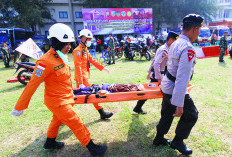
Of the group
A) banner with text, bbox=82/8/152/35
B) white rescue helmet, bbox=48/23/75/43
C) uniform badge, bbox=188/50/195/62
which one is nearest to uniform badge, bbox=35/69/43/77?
white rescue helmet, bbox=48/23/75/43

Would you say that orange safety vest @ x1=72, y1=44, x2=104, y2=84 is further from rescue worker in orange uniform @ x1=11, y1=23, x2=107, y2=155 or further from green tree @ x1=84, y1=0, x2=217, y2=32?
green tree @ x1=84, y1=0, x2=217, y2=32

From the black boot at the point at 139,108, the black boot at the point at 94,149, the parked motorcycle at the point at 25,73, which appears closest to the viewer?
the black boot at the point at 94,149

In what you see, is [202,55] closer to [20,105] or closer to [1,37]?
[20,105]

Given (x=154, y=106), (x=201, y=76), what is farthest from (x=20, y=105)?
(x=201, y=76)

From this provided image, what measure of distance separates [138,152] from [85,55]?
2350mm

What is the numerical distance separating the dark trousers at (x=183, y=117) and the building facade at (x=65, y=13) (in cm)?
3334

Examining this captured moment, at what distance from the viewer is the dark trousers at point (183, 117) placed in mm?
2203

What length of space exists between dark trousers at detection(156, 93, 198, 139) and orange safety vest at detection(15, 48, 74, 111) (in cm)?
150

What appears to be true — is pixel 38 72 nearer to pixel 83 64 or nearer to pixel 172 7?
pixel 83 64

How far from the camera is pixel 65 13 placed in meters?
32.8

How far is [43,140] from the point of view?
3.05 m

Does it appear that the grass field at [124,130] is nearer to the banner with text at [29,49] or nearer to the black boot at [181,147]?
the black boot at [181,147]

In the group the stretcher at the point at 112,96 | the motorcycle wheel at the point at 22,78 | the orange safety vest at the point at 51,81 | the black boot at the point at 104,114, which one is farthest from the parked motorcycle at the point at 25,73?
the orange safety vest at the point at 51,81

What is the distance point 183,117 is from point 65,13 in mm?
35824
